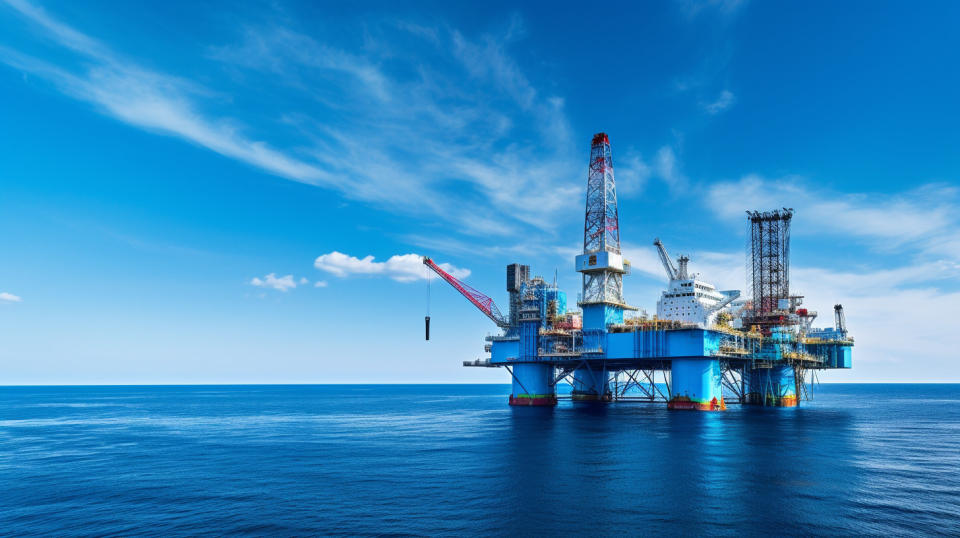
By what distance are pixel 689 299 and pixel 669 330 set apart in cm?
1627

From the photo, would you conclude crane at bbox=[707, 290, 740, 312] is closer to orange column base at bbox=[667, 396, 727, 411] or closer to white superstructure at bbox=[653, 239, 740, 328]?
white superstructure at bbox=[653, 239, 740, 328]

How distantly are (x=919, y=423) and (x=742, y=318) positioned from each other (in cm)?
2990

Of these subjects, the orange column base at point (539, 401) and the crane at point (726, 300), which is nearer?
the crane at point (726, 300)

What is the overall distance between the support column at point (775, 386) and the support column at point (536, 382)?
1598 inches

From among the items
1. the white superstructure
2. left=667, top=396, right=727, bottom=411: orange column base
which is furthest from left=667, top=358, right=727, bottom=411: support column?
the white superstructure

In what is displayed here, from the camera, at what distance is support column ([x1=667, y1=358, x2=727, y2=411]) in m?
89.4

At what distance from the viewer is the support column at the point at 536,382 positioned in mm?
105500

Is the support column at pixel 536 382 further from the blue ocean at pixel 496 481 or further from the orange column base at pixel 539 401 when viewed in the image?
the blue ocean at pixel 496 481

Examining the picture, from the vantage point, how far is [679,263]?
10881cm

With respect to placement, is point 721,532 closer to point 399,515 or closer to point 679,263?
point 399,515

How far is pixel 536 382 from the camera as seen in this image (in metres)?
106

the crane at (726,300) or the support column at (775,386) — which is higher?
the crane at (726,300)

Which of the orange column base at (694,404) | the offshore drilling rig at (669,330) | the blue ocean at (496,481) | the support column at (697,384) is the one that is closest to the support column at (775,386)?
the offshore drilling rig at (669,330)

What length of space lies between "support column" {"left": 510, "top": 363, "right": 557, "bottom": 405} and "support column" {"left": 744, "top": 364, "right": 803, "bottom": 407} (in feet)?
133
